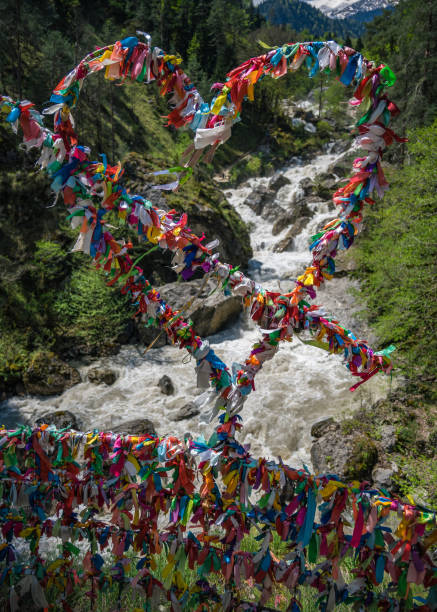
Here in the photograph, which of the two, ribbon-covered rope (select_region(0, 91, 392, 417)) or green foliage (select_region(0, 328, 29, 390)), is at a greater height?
ribbon-covered rope (select_region(0, 91, 392, 417))

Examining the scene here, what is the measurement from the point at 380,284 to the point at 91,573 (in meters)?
8.19

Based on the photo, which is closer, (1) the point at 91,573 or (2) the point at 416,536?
(2) the point at 416,536

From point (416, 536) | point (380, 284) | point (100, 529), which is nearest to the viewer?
point (416, 536)

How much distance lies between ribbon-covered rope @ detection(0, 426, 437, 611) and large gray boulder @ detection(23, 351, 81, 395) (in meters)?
6.70

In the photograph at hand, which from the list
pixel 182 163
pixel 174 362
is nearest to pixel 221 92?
pixel 182 163

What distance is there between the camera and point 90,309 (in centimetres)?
1060

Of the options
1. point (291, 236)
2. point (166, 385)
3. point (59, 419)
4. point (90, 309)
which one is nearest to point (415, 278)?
point (166, 385)

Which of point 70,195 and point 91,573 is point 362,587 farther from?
point 70,195

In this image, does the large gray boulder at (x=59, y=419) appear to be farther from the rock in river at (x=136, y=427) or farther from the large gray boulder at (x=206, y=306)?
the large gray boulder at (x=206, y=306)

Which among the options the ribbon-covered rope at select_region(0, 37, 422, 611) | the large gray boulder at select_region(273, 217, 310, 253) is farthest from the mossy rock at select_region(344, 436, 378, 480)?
the large gray boulder at select_region(273, 217, 310, 253)

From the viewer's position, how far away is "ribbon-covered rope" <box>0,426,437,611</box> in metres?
1.57

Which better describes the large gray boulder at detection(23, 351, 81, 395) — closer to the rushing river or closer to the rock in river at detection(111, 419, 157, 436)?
the rushing river

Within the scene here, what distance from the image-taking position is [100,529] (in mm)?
2115

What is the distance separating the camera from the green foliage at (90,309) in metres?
10.3
